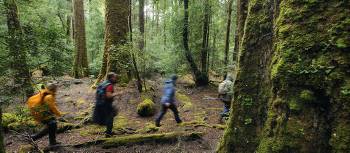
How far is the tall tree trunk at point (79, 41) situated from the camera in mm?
20594

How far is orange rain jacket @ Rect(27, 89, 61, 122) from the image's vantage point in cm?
774

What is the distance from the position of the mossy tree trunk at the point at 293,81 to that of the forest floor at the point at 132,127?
3.62 meters

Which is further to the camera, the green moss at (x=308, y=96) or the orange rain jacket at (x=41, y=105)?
the orange rain jacket at (x=41, y=105)

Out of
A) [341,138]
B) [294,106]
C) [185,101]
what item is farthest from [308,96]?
[185,101]

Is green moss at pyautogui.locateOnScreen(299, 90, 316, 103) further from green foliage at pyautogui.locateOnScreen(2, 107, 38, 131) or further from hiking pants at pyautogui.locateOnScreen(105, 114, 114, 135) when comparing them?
green foliage at pyautogui.locateOnScreen(2, 107, 38, 131)

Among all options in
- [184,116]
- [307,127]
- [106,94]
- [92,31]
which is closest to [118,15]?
[184,116]

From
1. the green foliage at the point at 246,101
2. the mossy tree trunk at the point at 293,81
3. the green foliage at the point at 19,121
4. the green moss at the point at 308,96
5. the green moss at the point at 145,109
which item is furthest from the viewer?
the green moss at the point at 145,109

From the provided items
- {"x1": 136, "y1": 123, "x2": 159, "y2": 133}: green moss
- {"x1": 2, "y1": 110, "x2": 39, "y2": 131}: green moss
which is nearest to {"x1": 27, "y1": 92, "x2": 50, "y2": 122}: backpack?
{"x1": 2, "y1": 110, "x2": 39, "y2": 131}: green moss

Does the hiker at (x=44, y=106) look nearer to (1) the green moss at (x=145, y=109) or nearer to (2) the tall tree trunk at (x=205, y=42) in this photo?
(1) the green moss at (x=145, y=109)

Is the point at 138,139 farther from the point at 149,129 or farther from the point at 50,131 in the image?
the point at 50,131

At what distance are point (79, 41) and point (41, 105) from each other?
13.8m

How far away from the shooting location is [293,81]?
4.17 m

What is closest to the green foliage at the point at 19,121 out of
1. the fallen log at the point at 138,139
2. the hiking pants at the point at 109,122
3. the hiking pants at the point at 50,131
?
Result: the hiking pants at the point at 50,131

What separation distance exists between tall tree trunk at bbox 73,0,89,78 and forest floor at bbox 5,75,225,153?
5.93 metres
